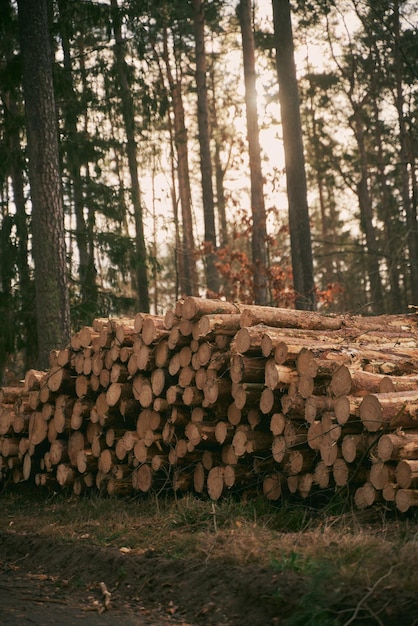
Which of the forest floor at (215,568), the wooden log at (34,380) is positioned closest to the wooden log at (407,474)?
the forest floor at (215,568)

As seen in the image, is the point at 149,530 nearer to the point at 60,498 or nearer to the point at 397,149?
the point at 60,498

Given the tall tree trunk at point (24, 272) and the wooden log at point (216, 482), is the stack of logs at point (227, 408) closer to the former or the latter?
the wooden log at point (216, 482)

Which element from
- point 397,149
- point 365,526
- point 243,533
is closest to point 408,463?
point 365,526

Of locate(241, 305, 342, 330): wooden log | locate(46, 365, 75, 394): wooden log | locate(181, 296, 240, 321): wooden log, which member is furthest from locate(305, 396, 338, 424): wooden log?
locate(46, 365, 75, 394): wooden log

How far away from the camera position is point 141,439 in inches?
301

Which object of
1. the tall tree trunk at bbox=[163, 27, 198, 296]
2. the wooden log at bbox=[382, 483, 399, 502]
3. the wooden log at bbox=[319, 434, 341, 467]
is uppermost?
the tall tree trunk at bbox=[163, 27, 198, 296]

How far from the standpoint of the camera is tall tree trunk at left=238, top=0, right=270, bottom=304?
715 inches

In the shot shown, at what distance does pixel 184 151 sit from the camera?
1076 inches

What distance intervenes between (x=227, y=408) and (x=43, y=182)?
5.60m

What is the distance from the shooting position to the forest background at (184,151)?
443 inches

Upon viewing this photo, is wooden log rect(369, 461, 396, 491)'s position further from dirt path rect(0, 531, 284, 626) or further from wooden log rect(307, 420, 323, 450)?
dirt path rect(0, 531, 284, 626)

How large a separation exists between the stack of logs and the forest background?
1.30 metres

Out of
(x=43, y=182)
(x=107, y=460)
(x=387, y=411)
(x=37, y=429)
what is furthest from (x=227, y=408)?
(x=43, y=182)

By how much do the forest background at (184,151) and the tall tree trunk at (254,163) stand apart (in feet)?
0.13
